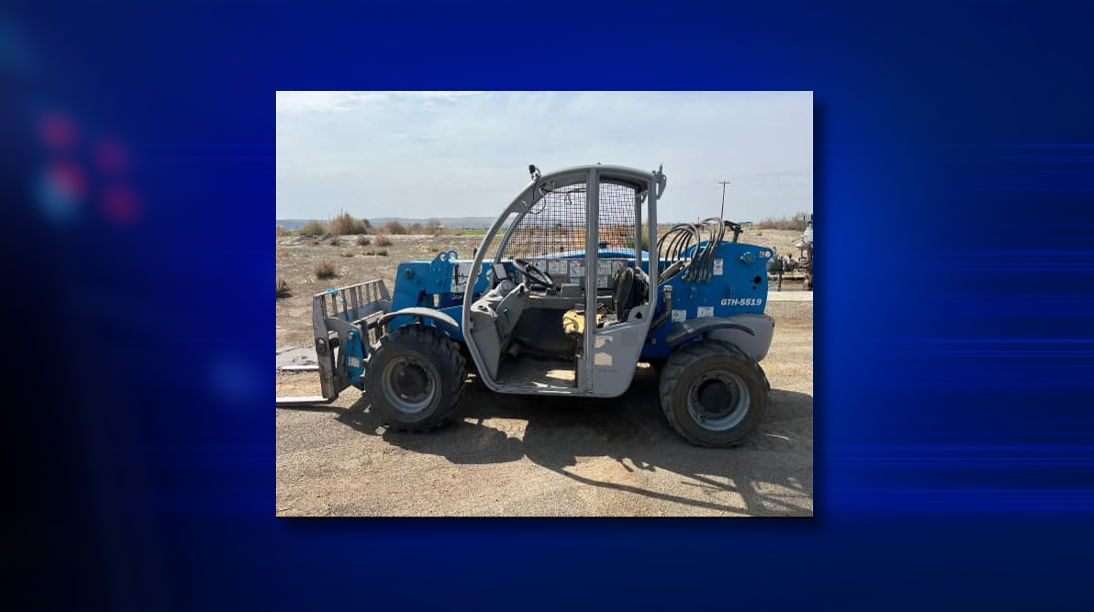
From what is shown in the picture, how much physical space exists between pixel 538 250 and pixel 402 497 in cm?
228

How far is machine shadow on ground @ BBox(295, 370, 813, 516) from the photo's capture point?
3809mm

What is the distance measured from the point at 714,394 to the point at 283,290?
784 cm

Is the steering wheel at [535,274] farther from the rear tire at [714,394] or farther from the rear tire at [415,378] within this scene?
the rear tire at [714,394]

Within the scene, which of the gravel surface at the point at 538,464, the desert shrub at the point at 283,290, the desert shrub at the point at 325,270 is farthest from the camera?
the desert shrub at the point at 325,270

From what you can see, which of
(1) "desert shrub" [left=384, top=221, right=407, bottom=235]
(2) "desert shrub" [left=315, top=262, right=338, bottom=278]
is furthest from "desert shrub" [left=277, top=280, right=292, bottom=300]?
(1) "desert shrub" [left=384, top=221, right=407, bottom=235]

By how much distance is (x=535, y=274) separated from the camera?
5.25 metres

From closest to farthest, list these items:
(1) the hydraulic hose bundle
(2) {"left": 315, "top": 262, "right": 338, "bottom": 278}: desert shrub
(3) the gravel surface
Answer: (3) the gravel surface, (1) the hydraulic hose bundle, (2) {"left": 315, "top": 262, "right": 338, "bottom": 278}: desert shrub

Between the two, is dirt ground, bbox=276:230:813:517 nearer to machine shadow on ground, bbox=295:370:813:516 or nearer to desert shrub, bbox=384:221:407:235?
machine shadow on ground, bbox=295:370:813:516

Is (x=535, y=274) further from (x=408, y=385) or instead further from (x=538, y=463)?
(x=538, y=463)

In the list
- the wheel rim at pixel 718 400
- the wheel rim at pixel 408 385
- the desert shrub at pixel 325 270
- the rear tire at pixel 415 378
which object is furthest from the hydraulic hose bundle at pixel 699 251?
the desert shrub at pixel 325 270

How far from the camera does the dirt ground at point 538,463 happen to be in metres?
3.61

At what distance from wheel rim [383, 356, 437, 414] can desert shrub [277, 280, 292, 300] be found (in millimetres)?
5800

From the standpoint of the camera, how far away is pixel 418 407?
4496 millimetres

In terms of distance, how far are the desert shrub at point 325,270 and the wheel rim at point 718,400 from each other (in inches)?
347
